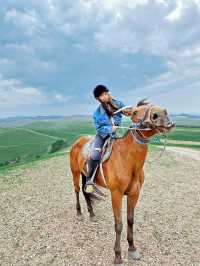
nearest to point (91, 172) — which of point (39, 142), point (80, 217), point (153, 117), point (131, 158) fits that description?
point (131, 158)

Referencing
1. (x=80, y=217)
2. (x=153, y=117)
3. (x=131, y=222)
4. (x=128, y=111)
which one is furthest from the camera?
(x=80, y=217)

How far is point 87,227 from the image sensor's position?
8641mm

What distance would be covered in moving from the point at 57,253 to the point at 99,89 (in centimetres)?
408

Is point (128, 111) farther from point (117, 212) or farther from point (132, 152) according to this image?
point (117, 212)

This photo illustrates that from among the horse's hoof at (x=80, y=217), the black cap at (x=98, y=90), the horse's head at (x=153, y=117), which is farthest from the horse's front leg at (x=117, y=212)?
the horse's hoof at (x=80, y=217)

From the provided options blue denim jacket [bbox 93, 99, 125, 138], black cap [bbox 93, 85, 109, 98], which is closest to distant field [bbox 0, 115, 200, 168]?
blue denim jacket [bbox 93, 99, 125, 138]

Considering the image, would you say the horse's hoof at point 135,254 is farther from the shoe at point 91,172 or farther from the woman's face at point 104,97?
the woman's face at point 104,97

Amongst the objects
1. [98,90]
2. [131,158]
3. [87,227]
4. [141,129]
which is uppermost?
[98,90]

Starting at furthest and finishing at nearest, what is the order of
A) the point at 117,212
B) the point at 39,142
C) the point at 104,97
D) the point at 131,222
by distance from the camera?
the point at 39,142
the point at 131,222
the point at 104,97
the point at 117,212

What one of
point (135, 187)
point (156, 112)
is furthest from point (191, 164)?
point (156, 112)

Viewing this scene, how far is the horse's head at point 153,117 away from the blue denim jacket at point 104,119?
38.1 inches

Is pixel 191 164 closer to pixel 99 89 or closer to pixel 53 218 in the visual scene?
pixel 53 218

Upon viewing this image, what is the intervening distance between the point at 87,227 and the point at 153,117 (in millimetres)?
4582

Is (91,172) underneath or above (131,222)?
above
